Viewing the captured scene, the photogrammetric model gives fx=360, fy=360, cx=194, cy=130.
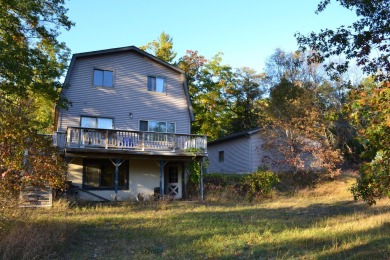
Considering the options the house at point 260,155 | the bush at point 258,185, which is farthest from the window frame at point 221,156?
the bush at point 258,185

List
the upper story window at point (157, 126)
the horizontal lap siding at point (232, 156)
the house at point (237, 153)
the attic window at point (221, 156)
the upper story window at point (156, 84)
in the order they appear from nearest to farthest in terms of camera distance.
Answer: the upper story window at point (157, 126) → the upper story window at point (156, 84) → the house at point (237, 153) → the horizontal lap siding at point (232, 156) → the attic window at point (221, 156)

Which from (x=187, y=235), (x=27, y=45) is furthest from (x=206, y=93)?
A: (x=187, y=235)

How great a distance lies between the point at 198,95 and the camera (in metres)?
32.7

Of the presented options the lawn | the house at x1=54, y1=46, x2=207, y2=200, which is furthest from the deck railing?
the lawn

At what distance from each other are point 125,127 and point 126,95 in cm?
195

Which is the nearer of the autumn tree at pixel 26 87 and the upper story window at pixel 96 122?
the autumn tree at pixel 26 87

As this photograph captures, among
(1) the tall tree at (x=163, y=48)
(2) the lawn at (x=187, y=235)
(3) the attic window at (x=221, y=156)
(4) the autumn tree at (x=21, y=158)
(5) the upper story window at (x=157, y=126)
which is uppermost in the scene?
(1) the tall tree at (x=163, y=48)

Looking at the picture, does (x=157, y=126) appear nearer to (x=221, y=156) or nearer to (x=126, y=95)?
(x=126, y=95)

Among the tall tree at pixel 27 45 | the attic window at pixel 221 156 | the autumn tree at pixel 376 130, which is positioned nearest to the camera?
the autumn tree at pixel 376 130

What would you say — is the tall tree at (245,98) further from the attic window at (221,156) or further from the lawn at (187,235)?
the lawn at (187,235)

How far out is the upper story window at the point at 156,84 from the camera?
22.3 m

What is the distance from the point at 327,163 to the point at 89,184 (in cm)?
1563

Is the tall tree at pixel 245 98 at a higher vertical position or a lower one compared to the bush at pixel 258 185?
higher

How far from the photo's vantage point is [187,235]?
32.0ft
